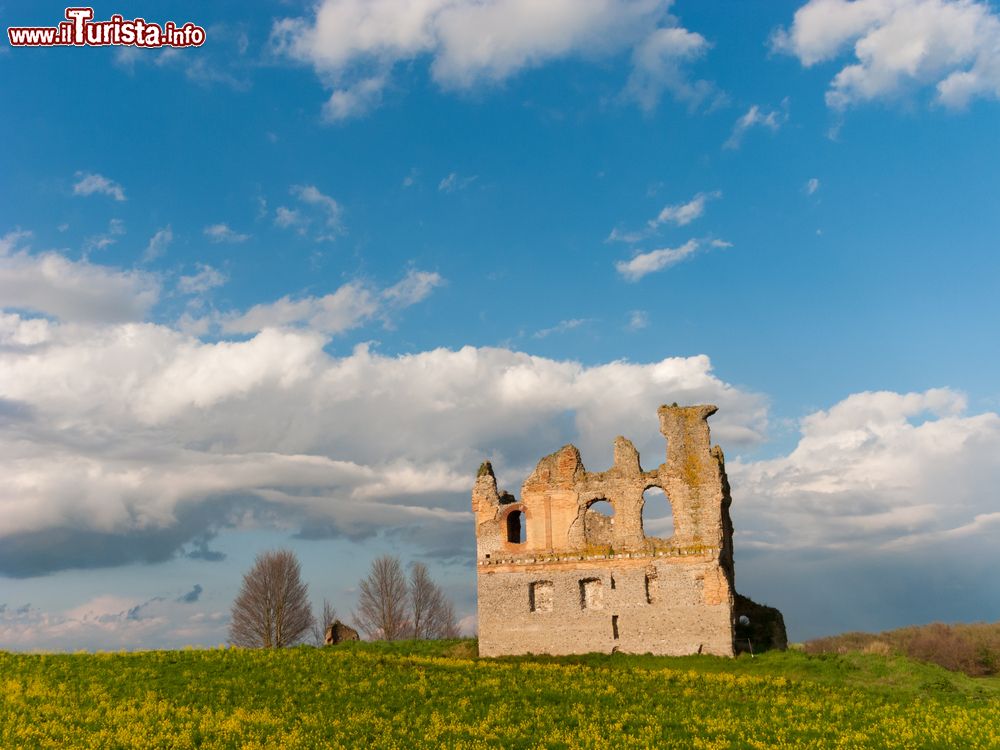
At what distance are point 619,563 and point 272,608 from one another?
30860mm

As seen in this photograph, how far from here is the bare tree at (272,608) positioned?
193ft

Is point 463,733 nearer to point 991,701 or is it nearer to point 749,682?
point 749,682

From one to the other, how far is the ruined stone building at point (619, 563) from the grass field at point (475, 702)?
2629 millimetres

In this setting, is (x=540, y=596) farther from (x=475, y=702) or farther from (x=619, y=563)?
(x=475, y=702)

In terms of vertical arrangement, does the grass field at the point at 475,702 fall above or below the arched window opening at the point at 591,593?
below

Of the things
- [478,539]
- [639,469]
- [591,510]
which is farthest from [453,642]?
[639,469]

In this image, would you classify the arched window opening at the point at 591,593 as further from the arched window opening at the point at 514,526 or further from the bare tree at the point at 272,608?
the bare tree at the point at 272,608

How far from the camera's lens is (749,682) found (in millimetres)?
30656

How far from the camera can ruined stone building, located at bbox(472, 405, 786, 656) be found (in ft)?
123

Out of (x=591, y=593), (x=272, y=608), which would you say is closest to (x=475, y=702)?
(x=591, y=593)

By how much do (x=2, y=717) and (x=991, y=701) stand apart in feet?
102

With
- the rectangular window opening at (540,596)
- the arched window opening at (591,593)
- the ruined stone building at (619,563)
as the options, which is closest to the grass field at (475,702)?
the ruined stone building at (619,563)

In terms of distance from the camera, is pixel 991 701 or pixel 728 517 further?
pixel 728 517

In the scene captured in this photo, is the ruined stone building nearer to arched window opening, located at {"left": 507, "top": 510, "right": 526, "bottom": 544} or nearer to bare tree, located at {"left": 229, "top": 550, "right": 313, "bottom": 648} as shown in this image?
arched window opening, located at {"left": 507, "top": 510, "right": 526, "bottom": 544}
